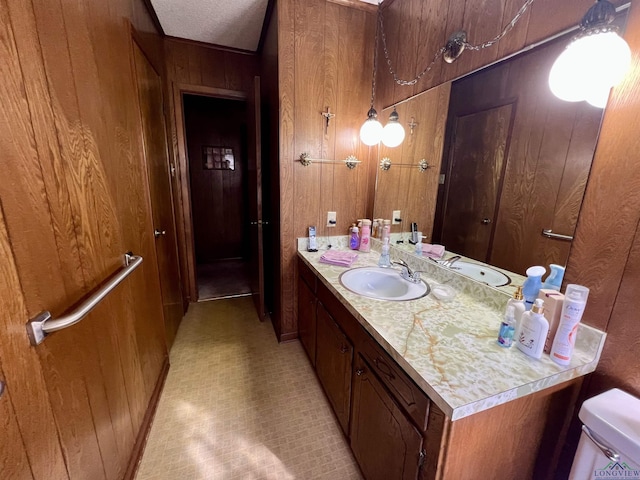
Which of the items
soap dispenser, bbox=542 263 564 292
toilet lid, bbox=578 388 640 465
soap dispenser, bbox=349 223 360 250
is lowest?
toilet lid, bbox=578 388 640 465

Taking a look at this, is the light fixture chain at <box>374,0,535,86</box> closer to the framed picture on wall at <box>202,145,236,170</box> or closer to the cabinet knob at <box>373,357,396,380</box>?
the cabinet knob at <box>373,357,396,380</box>

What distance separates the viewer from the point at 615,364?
770 mm

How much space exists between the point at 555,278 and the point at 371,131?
134cm

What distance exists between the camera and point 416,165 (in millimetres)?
1646

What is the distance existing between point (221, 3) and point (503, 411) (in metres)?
2.63

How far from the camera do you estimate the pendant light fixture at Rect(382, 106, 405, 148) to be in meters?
1.68

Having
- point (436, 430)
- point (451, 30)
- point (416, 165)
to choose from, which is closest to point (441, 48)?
point (451, 30)

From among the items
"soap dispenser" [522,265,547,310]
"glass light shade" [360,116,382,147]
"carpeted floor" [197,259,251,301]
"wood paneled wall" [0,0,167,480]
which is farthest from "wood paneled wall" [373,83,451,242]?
"carpeted floor" [197,259,251,301]

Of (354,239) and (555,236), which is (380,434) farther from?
(354,239)

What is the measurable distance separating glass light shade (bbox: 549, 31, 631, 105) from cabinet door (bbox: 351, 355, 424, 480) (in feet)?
3.67

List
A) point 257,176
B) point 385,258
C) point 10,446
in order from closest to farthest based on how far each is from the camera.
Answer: point 10,446, point 385,258, point 257,176

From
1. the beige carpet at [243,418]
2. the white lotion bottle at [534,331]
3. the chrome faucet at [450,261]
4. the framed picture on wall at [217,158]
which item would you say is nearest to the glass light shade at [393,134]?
the chrome faucet at [450,261]

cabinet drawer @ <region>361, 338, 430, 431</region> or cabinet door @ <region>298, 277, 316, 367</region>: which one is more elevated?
cabinet drawer @ <region>361, 338, 430, 431</region>

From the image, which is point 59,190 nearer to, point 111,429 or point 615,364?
point 111,429
